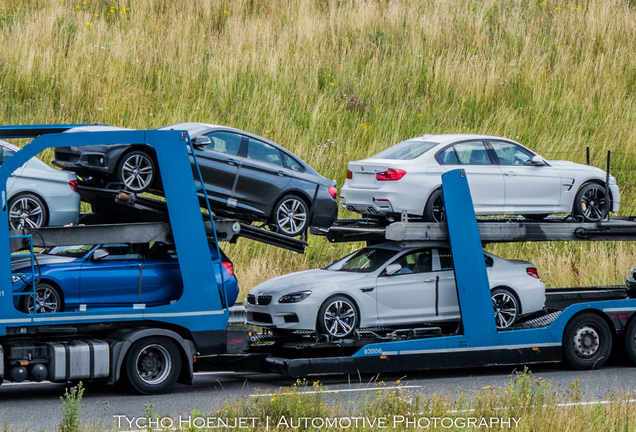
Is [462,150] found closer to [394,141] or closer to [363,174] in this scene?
[363,174]

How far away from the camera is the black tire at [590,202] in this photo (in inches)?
558

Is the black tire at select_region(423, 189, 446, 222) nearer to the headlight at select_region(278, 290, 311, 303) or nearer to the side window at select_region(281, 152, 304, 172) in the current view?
the side window at select_region(281, 152, 304, 172)

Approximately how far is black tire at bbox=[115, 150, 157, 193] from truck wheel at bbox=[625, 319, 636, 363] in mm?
7342

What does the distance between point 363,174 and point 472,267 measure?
2250 mm

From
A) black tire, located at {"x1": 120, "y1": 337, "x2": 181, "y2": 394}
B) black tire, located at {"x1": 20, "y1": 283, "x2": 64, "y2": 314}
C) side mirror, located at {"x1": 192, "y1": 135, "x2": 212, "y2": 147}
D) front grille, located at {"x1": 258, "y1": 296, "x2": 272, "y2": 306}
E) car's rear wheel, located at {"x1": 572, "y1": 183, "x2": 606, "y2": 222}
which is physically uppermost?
side mirror, located at {"x1": 192, "y1": 135, "x2": 212, "y2": 147}

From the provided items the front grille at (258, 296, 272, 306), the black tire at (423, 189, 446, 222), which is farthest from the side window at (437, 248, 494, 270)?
the front grille at (258, 296, 272, 306)

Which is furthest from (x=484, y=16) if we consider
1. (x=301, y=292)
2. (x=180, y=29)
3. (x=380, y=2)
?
(x=301, y=292)

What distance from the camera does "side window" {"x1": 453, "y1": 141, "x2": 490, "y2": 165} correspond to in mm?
13375

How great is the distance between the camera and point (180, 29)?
2559cm

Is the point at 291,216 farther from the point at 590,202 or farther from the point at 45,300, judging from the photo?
the point at 590,202

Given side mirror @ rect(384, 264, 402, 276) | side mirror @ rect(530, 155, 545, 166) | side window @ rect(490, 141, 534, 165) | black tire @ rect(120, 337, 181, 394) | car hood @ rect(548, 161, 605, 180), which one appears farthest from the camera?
car hood @ rect(548, 161, 605, 180)

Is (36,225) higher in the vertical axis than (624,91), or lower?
lower

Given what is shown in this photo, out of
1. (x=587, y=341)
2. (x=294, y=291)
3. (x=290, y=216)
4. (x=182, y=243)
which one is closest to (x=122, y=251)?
(x=182, y=243)

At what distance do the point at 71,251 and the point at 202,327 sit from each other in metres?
1.96
